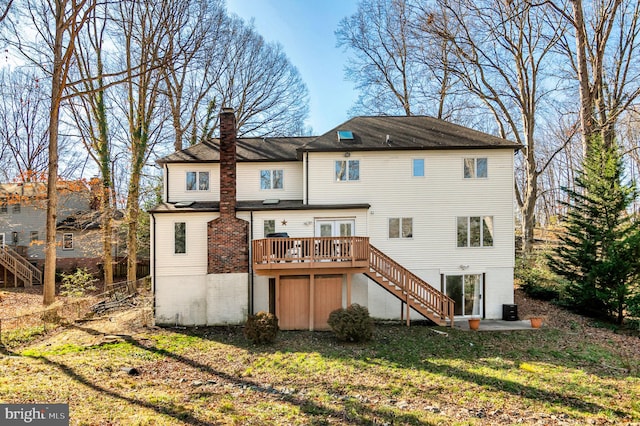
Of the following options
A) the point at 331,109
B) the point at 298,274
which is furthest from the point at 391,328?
the point at 331,109

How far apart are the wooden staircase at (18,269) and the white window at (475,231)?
2629 centimetres

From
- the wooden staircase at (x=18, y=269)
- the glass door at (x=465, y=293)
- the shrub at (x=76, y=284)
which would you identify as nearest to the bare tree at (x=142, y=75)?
the shrub at (x=76, y=284)

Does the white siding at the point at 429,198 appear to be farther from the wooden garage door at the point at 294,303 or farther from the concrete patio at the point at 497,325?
the wooden garage door at the point at 294,303

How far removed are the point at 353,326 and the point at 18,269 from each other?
2365cm

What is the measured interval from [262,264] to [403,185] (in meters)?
7.04

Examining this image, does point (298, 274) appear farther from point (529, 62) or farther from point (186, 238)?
point (529, 62)

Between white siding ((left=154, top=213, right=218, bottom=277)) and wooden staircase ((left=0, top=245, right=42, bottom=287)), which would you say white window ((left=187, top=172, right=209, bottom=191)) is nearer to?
white siding ((left=154, top=213, right=218, bottom=277))

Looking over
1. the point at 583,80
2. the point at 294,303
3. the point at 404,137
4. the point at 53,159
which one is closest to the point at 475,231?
the point at 404,137

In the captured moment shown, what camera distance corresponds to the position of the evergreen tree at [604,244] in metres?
13.6

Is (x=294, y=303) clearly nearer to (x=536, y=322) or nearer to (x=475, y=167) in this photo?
(x=536, y=322)

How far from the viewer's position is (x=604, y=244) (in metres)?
14.4

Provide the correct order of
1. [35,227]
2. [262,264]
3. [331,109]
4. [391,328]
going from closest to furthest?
[262,264]
[391,328]
[331,109]
[35,227]

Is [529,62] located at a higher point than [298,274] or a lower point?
higher

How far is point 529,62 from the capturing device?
20797 millimetres
